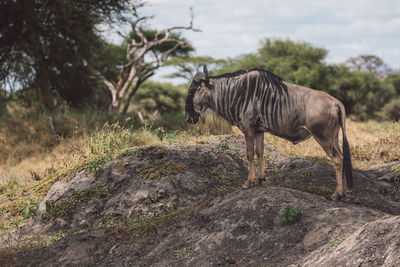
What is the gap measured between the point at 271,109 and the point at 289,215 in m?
1.62

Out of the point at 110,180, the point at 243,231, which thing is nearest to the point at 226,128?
the point at 110,180

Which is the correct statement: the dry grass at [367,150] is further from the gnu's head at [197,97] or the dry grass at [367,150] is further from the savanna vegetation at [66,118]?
the gnu's head at [197,97]

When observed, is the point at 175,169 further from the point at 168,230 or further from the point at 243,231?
the point at 243,231

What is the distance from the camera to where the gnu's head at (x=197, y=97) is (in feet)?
21.0

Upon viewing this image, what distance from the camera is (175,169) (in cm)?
757

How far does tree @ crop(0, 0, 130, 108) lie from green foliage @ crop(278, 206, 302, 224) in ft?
46.1

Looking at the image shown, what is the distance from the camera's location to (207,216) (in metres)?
5.61

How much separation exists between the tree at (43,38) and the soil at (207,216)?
10476mm

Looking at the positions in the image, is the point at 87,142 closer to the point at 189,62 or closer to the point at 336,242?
the point at 336,242

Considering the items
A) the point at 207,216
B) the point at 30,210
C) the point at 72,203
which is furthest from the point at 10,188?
the point at 207,216

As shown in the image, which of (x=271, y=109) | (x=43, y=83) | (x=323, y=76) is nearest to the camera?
(x=271, y=109)

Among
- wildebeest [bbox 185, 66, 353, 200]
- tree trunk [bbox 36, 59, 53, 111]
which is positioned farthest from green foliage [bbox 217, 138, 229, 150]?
tree trunk [bbox 36, 59, 53, 111]

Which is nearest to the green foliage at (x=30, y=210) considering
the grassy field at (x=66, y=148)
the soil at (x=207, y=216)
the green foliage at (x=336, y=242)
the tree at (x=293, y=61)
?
the grassy field at (x=66, y=148)

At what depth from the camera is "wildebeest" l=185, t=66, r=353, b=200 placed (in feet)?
18.4
